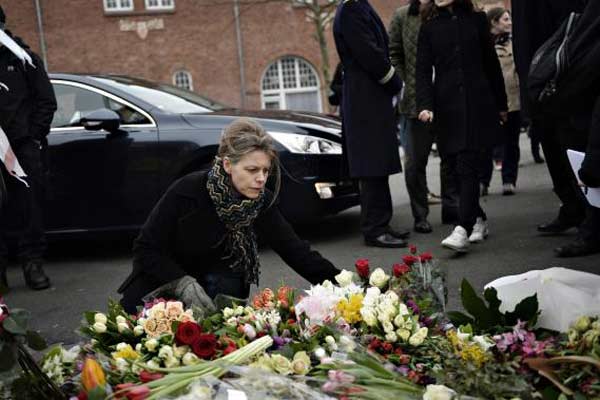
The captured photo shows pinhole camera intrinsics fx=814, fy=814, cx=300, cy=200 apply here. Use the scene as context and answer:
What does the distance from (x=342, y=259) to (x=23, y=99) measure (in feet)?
9.09

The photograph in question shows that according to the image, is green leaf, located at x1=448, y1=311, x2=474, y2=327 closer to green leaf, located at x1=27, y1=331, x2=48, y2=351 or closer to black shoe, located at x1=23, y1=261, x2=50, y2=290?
green leaf, located at x1=27, y1=331, x2=48, y2=351

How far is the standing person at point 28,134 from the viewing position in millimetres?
6238

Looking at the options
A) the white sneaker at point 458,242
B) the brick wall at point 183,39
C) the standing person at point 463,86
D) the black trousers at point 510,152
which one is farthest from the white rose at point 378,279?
the brick wall at point 183,39

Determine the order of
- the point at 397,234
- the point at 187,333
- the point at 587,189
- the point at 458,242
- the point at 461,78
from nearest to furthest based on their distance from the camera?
the point at 187,333
the point at 587,189
the point at 458,242
the point at 461,78
the point at 397,234

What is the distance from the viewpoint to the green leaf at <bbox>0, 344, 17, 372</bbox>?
232 centimetres

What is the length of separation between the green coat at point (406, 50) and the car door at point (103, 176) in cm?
227

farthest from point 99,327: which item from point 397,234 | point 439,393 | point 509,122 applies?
point 509,122

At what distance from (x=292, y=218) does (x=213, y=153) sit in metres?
0.87

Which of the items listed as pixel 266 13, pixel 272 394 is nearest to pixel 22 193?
pixel 272 394

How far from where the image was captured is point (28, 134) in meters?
6.29

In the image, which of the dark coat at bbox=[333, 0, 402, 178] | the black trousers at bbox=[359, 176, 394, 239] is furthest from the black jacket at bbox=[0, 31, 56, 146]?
the black trousers at bbox=[359, 176, 394, 239]

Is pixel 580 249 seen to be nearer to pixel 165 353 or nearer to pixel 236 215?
pixel 236 215

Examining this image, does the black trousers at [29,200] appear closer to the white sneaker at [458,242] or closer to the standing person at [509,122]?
the white sneaker at [458,242]

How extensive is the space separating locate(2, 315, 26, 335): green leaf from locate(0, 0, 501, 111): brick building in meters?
A: 28.7
